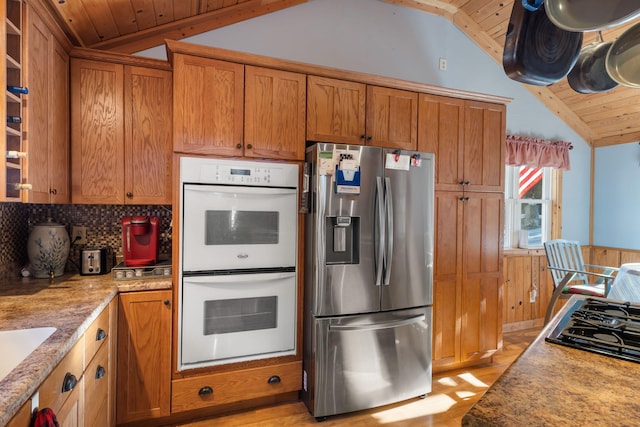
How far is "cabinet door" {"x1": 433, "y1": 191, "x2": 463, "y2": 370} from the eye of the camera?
2686mm

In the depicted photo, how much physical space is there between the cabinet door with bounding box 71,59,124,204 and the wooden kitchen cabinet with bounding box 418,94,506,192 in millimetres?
2139

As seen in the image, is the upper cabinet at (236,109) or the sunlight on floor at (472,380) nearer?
the upper cabinet at (236,109)

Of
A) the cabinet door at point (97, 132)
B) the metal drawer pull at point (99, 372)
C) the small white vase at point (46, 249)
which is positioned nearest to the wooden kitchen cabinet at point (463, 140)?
the cabinet door at point (97, 132)

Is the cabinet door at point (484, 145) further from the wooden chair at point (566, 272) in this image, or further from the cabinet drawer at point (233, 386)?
the cabinet drawer at point (233, 386)

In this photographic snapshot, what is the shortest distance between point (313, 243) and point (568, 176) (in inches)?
148

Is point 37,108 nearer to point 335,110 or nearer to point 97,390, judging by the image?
point 97,390

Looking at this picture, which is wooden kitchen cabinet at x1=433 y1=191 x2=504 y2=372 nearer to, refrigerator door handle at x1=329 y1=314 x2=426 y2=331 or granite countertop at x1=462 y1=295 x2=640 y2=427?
refrigerator door handle at x1=329 y1=314 x2=426 y2=331

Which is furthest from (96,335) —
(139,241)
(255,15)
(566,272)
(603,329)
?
(566,272)

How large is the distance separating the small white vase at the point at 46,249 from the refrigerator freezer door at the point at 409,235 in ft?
6.79

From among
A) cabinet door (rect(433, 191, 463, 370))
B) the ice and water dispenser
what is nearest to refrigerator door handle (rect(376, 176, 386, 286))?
the ice and water dispenser

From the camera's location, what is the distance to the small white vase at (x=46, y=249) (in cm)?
201

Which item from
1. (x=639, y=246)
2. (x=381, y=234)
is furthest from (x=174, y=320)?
(x=639, y=246)

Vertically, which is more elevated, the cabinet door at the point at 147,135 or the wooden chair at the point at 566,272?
the cabinet door at the point at 147,135

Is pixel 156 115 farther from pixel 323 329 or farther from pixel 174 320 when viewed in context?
pixel 323 329
